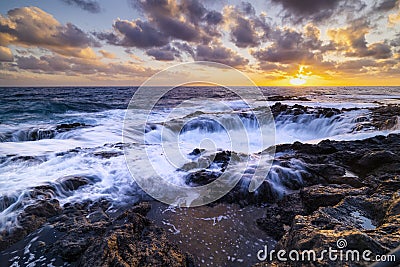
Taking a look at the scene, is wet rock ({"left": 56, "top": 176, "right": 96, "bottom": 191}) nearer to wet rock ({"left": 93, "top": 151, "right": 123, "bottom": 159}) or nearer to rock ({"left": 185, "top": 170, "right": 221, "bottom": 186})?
wet rock ({"left": 93, "top": 151, "right": 123, "bottom": 159})

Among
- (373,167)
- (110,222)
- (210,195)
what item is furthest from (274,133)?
(110,222)

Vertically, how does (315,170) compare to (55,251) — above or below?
above

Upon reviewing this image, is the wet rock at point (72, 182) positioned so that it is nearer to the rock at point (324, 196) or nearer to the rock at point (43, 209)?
the rock at point (43, 209)

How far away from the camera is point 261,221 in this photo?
144 inches

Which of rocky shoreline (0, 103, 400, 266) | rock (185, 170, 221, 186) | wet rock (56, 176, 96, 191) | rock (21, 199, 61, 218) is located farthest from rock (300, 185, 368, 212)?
wet rock (56, 176, 96, 191)

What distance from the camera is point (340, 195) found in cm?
320

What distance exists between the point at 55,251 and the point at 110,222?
765mm

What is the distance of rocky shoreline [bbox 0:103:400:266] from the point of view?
6.54 ft

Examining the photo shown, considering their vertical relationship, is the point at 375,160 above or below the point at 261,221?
above

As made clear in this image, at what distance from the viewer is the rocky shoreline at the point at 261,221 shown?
1.99 metres

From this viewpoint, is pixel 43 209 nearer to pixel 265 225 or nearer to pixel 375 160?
pixel 265 225

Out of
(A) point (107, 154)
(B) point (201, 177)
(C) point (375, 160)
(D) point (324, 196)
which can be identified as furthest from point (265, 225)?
(A) point (107, 154)

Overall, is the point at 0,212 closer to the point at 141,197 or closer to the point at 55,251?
the point at 55,251

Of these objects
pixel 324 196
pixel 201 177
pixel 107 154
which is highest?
pixel 324 196
